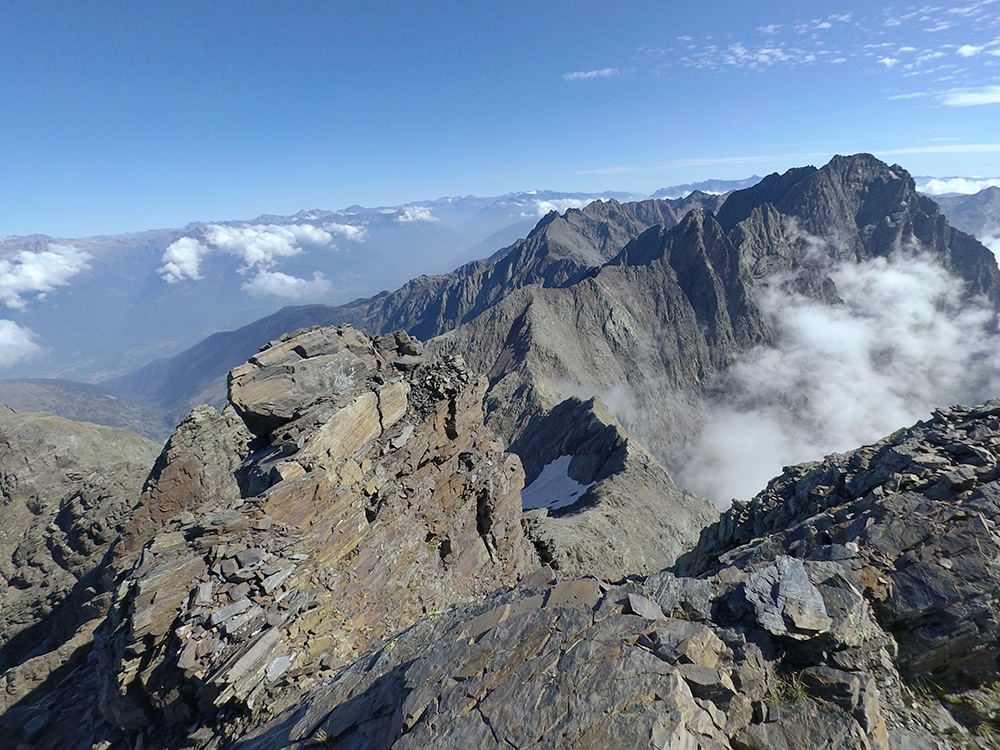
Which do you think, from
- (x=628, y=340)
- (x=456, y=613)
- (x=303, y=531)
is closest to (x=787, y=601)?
(x=456, y=613)

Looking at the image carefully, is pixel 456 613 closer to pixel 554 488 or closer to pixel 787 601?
pixel 787 601

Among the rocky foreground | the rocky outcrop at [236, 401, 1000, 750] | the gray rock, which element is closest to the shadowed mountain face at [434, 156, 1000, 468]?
the rocky foreground

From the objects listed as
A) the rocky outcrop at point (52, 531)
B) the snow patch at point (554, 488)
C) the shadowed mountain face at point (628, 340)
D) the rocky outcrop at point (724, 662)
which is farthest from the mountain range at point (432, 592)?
the shadowed mountain face at point (628, 340)

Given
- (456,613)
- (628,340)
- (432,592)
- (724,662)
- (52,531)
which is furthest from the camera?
(628,340)

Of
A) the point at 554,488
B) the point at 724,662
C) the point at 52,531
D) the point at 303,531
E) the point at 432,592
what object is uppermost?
the point at 724,662

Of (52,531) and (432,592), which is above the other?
(432,592)

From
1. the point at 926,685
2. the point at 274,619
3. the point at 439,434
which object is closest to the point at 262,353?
the point at 439,434

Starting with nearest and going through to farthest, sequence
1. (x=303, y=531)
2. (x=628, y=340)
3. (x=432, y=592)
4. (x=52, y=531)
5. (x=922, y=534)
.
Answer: (x=922, y=534) → (x=303, y=531) → (x=432, y=592) → (x=52, y=531) → (x=628, y=340)
